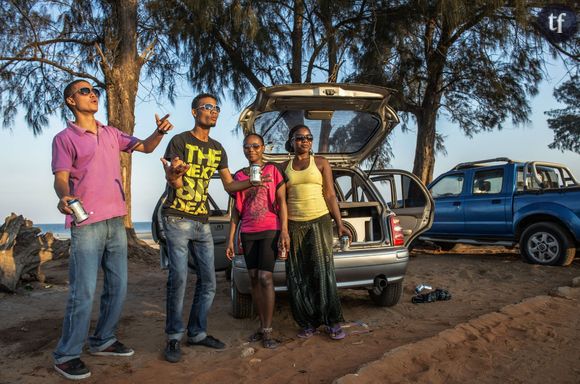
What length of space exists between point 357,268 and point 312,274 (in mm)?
640

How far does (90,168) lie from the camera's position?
3217 mm

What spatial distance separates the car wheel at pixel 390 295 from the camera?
488 centimetres

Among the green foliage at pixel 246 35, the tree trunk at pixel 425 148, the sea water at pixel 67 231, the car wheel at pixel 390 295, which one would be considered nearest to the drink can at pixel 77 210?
the car wheel at pixel 390 295

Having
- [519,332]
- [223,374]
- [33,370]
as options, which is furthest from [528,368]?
[33,370]

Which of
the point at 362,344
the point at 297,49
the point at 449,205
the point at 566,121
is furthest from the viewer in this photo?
the point at 566,121

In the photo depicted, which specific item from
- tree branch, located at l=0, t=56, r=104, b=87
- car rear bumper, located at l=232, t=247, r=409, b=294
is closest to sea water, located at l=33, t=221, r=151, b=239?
tree branch, located at l=0, t=56, r=104, b=87

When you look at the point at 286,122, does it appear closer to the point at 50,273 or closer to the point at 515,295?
the point at 515,295

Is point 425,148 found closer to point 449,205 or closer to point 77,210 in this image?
point 449,205

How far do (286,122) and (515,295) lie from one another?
330 centimetres

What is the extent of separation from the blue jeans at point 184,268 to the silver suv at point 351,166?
62cm

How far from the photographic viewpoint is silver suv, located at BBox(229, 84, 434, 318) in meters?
4.42

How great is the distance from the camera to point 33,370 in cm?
326

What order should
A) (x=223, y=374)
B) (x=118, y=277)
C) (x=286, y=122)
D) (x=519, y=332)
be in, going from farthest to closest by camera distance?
(x=286, y=122) → (x=519, y=332) → (x=118, y=277) → (x=223, y=374)

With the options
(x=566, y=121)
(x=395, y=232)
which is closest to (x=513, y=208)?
(x=395, y=232)
